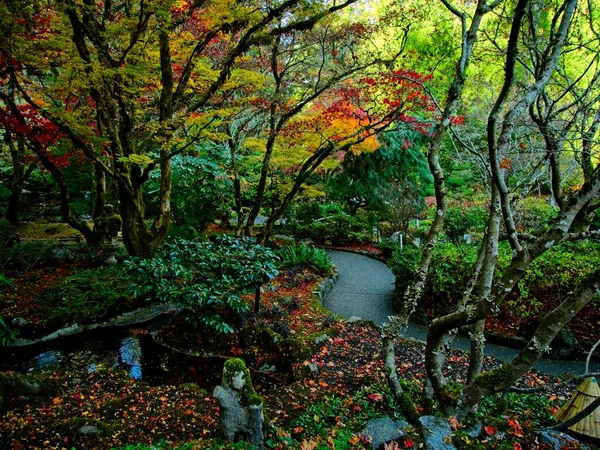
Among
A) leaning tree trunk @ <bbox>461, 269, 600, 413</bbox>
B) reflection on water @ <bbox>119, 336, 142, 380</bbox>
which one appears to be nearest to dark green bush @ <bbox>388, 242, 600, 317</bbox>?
leaning tree trunk @ <bbox>461, 269, 600, 413</bbox>

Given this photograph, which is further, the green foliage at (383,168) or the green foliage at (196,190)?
the green foliage at (383,168)

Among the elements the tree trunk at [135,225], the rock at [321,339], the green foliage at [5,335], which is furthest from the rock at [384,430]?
the green foliage at [5,335]

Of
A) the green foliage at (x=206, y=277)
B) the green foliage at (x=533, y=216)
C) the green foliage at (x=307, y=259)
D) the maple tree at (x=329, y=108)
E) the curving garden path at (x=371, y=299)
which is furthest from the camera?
the green foliage at (x=533, y=216)

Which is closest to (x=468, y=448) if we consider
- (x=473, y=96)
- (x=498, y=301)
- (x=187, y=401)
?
(x=498, y=301)

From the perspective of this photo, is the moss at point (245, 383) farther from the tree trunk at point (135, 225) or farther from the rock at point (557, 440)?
the tree trunk at point (135, 225)

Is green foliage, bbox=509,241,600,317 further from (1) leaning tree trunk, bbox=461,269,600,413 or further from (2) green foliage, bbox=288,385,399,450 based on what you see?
(1) leaning tree trunk, bbox=461,269,600,413

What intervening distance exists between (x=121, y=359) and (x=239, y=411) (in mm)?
3199

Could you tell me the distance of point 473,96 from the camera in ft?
42.1

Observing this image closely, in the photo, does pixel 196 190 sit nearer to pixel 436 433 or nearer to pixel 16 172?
pixel 16 172

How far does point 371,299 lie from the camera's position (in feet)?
27.0

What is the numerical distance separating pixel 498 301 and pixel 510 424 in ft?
4.13

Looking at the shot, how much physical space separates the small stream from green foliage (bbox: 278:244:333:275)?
4.44 metres

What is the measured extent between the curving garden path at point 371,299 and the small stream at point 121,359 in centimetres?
350

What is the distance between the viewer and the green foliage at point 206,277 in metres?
4.71
